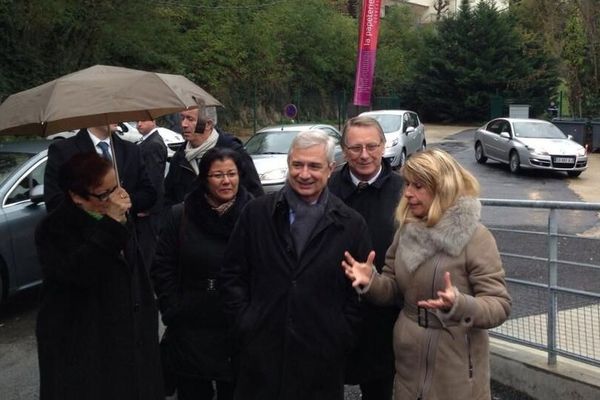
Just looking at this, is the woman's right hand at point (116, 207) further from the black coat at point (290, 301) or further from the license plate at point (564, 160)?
the license plate at point (564, 160)

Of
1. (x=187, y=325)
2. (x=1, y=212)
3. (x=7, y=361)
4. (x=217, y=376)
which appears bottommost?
(x=7, y=361)

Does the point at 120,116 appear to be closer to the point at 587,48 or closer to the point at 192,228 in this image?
the point at 192,228

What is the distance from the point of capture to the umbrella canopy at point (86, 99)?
10.3 ft

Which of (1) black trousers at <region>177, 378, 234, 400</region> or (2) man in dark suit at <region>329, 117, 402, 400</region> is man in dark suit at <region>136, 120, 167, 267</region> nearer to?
(1) black trousers at <region>177, 378, 234, 400</region>

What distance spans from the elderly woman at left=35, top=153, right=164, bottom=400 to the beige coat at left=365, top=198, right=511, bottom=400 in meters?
1.27

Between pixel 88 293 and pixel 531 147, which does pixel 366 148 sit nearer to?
pixel 88 293

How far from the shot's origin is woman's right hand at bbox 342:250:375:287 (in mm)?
2701

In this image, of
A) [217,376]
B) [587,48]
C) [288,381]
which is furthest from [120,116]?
[587,48]

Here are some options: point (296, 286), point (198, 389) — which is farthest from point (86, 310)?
point (296, 286)

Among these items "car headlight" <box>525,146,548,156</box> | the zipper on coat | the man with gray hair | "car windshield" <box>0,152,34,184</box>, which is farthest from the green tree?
the zipper on coat

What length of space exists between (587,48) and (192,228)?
27.2m

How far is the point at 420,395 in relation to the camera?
2688mm

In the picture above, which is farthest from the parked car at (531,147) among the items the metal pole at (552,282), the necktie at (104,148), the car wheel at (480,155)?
the necktie at (104,148)

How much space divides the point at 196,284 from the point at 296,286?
0.75m
